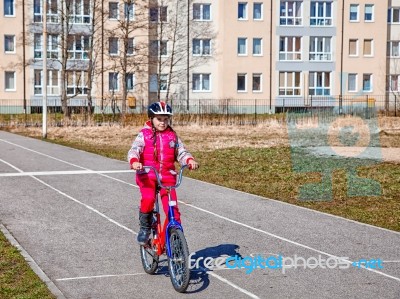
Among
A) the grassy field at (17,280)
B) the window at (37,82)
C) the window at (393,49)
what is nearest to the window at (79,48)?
the window at (37,82)

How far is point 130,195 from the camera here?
13.7 meters

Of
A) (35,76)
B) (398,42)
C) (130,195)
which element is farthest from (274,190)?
(398,42)

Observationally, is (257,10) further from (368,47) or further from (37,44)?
(37,44)

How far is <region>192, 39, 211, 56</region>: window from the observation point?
59.8m

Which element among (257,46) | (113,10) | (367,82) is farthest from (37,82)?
(367,82)

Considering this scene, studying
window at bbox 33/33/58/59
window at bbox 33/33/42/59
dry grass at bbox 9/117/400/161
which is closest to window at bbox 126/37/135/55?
window at bbox 33/33/58/59

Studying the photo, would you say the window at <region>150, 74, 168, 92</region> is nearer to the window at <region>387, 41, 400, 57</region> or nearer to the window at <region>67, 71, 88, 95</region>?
the window at <region>67, 71, 88, 95</region>

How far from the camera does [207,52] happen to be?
60031 mm

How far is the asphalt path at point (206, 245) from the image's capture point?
707 centimetres

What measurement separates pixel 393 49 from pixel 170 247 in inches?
2372

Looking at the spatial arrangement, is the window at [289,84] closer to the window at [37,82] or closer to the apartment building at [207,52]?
the apartment building at [207,52]

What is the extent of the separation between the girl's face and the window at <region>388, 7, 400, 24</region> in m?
60.3

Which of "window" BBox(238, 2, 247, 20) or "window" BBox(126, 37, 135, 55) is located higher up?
"window" BBox(238, 2, 247, 20)

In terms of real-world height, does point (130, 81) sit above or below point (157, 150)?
above
